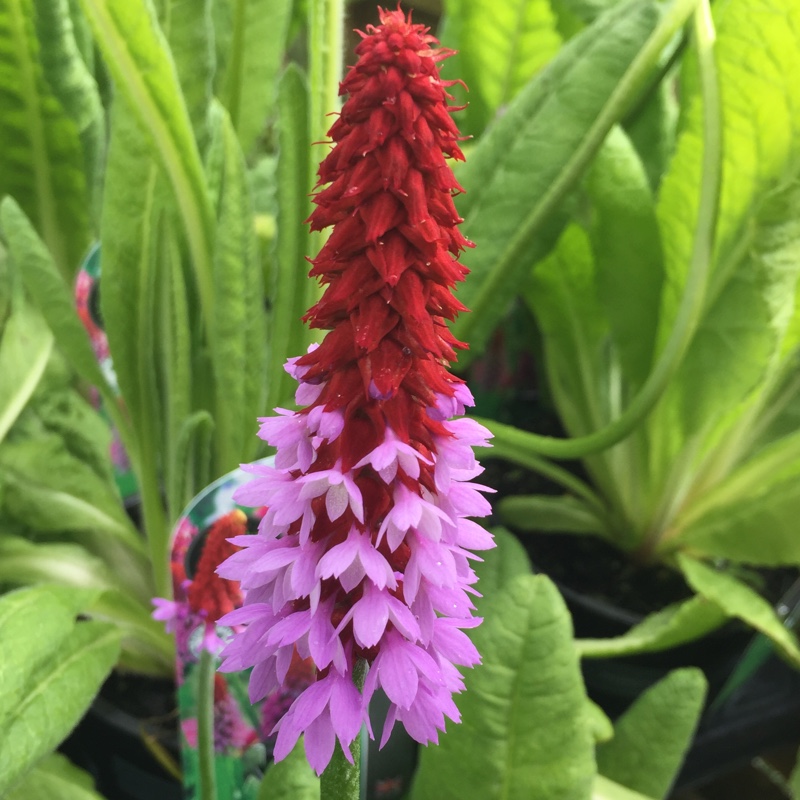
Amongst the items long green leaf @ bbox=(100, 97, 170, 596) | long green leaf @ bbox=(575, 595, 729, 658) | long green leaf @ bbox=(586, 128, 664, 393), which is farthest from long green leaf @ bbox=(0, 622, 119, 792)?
long green leaf @ bbox=(586, 128, 664, 393)

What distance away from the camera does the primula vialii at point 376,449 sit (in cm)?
15

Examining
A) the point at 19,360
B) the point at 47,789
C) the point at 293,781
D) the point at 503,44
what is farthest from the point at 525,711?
the point at 503,44

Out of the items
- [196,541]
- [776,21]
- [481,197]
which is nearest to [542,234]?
[481,197]

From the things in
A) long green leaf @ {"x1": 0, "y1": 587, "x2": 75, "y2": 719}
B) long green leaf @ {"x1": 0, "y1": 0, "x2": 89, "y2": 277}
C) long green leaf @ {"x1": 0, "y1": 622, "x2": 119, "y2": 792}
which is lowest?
long green leaf @ {"x1": 0, "y1": 622, "x2": 119, "y2": 792}

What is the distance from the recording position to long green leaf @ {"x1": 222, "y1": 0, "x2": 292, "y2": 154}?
1.47 ft

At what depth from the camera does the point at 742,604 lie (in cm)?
40

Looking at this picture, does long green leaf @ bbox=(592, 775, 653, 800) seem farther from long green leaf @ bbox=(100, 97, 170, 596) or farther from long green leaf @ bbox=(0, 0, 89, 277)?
long green leaf @ bbox=(0, 0, 89, 277)

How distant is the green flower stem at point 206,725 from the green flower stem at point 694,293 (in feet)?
0.58

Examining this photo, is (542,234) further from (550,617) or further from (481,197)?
(550,617)

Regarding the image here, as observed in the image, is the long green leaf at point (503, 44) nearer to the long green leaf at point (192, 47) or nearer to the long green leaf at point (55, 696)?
the long green leaf at point (192, 47)

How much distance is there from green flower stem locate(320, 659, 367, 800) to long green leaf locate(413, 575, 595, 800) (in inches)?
3.9

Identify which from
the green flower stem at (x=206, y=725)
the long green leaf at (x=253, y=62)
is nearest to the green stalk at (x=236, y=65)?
the long green leaf at (x=253, y=62)

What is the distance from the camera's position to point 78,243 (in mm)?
505

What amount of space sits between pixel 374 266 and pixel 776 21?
28cm
